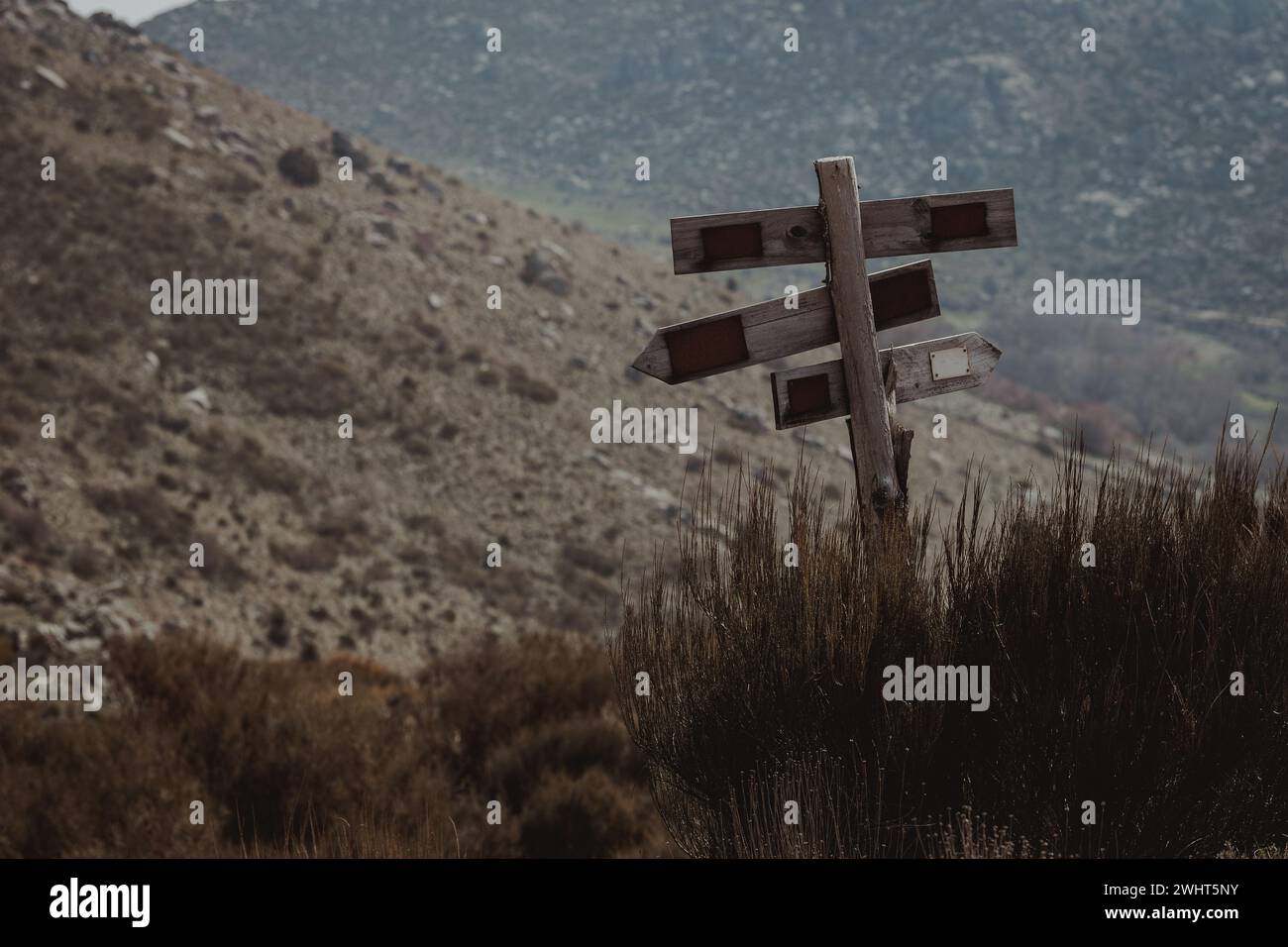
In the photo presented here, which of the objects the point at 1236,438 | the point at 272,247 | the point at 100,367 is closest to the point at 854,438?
the point at 1236,438

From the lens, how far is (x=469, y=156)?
461 feet

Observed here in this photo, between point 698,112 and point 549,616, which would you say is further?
point 698,112

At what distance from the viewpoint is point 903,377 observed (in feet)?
13.9

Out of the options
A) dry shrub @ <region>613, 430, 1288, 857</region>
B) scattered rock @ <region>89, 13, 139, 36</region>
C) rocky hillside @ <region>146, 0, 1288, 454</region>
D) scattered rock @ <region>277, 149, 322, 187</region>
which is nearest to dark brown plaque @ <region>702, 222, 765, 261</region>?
dry shrub @ <region>613, 430, 1288, 857</region>

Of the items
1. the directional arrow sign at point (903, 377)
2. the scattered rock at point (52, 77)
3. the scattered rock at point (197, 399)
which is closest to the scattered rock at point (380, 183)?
the scattered rock at point (52, 77)

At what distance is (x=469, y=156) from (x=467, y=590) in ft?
424

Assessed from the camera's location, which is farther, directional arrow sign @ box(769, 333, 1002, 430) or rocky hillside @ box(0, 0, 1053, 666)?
rocky hillside @ box(0, 0, 1053, 666)

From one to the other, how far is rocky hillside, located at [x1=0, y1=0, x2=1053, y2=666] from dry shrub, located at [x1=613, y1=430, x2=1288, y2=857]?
8.12 m

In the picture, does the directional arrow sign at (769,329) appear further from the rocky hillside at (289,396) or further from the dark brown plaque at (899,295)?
the rocky hillside at (289,396)

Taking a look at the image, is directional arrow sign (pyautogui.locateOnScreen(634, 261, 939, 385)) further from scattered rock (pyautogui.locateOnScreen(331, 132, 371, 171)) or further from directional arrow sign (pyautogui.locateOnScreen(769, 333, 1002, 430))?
scattered rock (pyautogui.locateOnScreen(331, 132, 371, 171))

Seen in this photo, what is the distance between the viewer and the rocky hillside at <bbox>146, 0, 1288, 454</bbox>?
99250 millimetres

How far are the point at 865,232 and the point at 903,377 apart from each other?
61cm

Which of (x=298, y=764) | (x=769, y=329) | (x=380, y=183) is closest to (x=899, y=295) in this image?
(x=769, y=329)
